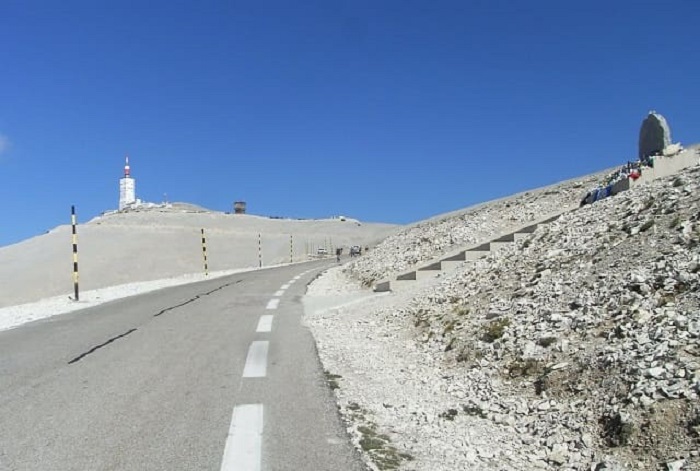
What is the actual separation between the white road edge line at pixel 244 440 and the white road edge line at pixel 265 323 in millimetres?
5229

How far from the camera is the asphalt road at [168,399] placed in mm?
4828

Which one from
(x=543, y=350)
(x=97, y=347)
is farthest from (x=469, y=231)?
(x=543, y=350)

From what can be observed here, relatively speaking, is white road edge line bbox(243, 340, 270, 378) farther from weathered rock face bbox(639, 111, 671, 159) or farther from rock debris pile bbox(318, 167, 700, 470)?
weathered rock face bbox(639, 111, 671, 159)

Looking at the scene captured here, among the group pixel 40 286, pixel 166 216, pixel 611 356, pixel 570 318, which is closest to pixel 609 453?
pixel 611 356

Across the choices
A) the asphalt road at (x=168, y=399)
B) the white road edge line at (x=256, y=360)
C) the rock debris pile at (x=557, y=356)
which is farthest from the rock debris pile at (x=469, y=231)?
the white road edge line at (x=256, y=360)

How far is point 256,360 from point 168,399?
2.10 metres

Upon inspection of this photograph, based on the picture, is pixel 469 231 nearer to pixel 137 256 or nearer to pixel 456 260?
pixel 456 260

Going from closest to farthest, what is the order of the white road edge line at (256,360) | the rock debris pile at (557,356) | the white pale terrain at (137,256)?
the rock debris pile at (557,356), the white road edge line at (256,360), the white pale terrain at (137,256)

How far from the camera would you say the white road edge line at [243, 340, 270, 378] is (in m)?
7.68

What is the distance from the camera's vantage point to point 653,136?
2005cm

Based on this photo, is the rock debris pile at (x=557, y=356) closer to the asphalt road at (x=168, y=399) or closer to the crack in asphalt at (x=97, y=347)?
the asphalt road at (x=168, y=399)

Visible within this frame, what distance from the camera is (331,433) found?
17.7 ft

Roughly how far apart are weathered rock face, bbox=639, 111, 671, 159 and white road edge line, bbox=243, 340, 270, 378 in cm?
1523

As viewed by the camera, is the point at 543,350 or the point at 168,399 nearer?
the point at 168,399
